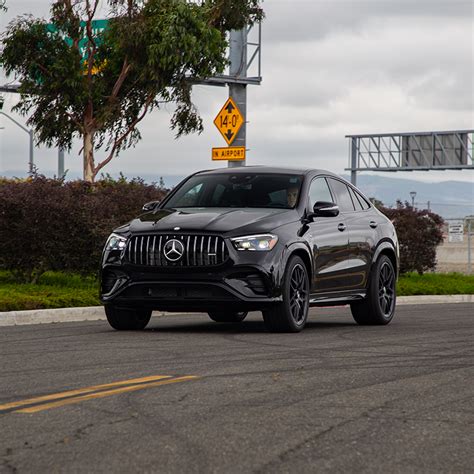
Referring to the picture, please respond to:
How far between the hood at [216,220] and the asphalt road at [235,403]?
3.66ft

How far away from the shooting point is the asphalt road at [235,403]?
19.6 ft

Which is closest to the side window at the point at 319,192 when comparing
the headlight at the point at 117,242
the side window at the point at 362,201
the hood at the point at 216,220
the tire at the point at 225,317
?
the hood at the point at 216,220

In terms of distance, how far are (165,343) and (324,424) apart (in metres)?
5.00

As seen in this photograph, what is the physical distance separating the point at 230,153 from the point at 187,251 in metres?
13.4

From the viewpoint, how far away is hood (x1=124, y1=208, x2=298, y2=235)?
12.7m

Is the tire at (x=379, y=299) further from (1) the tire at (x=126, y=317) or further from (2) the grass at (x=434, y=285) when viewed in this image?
(2) the grass at (x=434, y=285)

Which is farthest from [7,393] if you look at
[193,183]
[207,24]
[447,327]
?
[207,24]

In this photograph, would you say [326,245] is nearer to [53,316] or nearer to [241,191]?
[241,191]

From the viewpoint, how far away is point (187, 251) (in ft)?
41.4

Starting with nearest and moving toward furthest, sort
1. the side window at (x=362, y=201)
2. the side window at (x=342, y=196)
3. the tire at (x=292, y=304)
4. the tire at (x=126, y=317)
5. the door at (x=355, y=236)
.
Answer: the tire at (x=292, y=304), the tire at (x=126, y=317), the door at (x=355, y=236), the side window at (x=342, y=196), the side window at (x=362, y=201)

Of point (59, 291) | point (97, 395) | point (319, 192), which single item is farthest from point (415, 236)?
point (97, 395)

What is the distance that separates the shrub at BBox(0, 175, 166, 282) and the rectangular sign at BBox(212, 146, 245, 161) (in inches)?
274

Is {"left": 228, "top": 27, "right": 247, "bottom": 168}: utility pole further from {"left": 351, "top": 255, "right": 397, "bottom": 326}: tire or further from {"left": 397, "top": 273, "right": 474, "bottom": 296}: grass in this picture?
{"left": 351, "top": 255, "right": 397, "bottom": 326}: tire

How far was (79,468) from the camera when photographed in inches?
224
